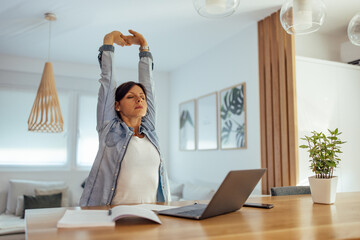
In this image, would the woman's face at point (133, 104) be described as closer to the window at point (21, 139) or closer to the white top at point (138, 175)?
the white top at point (138, 175)

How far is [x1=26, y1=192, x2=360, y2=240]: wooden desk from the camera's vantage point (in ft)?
2.46

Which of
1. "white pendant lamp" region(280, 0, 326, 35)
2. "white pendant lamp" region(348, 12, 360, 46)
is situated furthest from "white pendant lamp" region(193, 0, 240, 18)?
"white pendant lamp" region(348, 12, 360, 46)

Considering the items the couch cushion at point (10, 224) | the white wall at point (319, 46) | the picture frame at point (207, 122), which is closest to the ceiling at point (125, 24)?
the white wall at point (319, 46)

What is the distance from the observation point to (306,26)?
149 cm

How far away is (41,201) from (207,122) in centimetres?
240

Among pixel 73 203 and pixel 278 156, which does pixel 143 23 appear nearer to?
pixel 278 156

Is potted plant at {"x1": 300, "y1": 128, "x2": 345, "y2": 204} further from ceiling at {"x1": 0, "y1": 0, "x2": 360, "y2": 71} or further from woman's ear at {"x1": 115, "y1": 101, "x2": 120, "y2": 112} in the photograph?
ceiling at {"x1": 0, "y1": 0, "x2": 360, "y2": 71}

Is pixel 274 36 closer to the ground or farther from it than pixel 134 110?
farther from it

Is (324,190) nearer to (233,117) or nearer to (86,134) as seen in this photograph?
(233,117)

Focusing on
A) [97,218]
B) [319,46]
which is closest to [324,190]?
[97,218]

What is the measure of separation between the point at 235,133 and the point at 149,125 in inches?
95.8

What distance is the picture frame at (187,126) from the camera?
5.16 metres

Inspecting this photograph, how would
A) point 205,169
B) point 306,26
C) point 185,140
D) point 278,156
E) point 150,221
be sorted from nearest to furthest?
1. point 150,221
2. point 306,26
3. point 278,156
4. point 205,169
5. point 185,140

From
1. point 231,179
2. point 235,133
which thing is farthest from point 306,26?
point 235,133
